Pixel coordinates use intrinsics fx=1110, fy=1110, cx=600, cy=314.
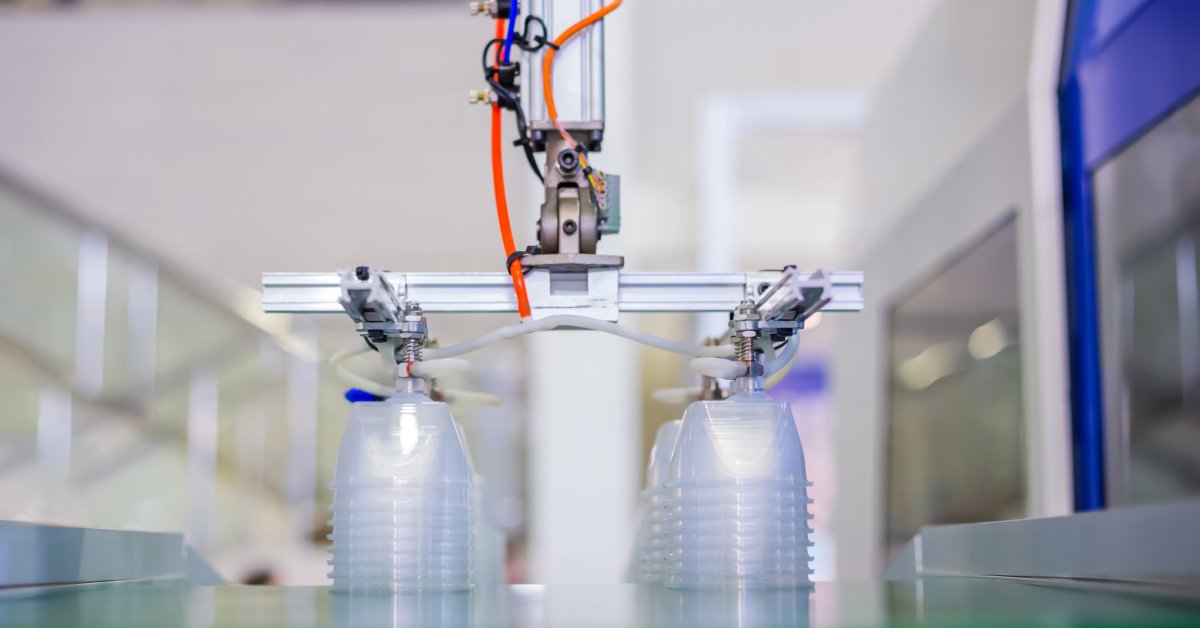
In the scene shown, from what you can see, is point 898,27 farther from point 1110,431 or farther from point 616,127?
point 1110,431

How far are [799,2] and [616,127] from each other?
191 cm

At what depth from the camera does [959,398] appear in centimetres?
251

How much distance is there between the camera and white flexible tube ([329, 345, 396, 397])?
0.96 m

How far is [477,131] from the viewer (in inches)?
238

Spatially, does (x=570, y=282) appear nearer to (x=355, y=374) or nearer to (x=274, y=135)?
(x=355, y=374)

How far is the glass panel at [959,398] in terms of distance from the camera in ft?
7.09

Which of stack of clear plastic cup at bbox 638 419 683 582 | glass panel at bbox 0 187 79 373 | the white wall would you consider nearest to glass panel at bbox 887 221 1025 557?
the white wall

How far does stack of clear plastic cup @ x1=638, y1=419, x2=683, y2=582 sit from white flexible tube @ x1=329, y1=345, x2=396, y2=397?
265mm

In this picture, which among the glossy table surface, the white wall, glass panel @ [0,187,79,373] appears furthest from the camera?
glass panel @ [0,187,79,373]

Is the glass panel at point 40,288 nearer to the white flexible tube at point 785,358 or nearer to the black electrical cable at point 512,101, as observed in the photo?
the black electrical cable at point 512,101

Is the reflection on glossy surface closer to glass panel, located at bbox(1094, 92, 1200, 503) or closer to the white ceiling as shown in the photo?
glass panel, located at bbox(1094, 92, 1200, 503)

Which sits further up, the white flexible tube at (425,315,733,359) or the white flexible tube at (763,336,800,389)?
the white flexible tube at (425,315,733,359)

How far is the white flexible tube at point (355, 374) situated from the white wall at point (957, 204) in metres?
1.34

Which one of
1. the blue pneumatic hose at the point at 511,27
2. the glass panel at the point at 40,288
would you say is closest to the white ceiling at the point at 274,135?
the glass panel at the point at 40,288
